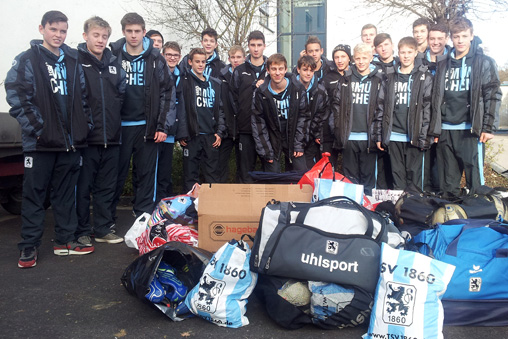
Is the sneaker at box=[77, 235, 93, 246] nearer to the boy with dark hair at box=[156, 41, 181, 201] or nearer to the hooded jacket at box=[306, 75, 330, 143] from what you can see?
the boy with dark hair at box=[156, 41, 181, 201]

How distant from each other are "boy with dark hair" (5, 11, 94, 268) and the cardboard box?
4.87 feet

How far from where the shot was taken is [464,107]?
18.8 ft

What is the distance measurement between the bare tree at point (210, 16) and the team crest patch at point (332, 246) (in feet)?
22.0

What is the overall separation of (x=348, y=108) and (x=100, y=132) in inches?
114

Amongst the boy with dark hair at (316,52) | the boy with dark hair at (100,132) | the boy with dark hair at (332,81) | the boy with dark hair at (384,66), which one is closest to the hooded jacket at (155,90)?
the boy with dark hair at (100,132)

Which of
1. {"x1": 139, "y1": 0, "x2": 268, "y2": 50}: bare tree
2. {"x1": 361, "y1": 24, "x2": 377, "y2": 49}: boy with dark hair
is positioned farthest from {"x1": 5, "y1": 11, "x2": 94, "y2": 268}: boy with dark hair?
{"x1": 139, "y1": 0, "x2": 268, "y2": 50}: bare tree

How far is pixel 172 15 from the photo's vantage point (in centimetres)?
1216

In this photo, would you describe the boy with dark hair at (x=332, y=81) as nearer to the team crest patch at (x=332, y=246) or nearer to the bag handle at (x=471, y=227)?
the bag handle at (x=471, y=227)

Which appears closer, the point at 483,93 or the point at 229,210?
the point at 229,210

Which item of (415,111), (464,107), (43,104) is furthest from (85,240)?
(464,107)

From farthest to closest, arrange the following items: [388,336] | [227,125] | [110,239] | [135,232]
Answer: [227,125] → [110,239] → [135,232] → [388,336]

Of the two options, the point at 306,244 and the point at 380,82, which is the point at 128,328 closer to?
the point at 306,244

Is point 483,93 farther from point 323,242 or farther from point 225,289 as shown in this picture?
point 225,289

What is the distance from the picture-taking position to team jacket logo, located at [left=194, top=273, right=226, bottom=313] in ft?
10.9
